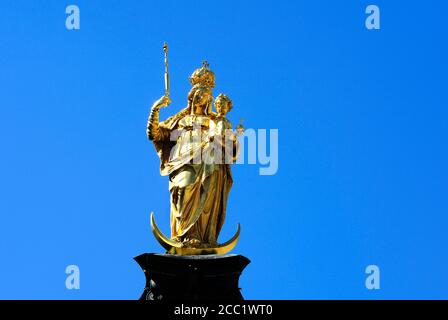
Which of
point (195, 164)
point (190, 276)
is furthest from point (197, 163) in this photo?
point (190, 276)

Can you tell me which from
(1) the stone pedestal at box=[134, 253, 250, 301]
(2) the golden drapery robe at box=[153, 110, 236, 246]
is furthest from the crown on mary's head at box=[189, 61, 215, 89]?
(1) the stone pedestal at box=[134, 253, 250, 301]

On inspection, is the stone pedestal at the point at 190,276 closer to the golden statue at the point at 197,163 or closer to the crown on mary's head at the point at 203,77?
the golden statue at the point at 197,163

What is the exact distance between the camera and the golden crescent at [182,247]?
36031mm

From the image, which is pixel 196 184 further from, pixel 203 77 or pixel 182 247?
pixel 203 77

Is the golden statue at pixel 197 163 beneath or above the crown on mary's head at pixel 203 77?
beneath

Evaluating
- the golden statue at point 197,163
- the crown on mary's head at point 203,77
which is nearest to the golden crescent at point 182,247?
the golden statue at point 197,163

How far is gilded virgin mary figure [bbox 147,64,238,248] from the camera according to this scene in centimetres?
3653

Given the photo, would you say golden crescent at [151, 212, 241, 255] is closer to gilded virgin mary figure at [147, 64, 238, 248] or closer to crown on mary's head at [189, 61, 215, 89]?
gilded virgin mary figure at [147, 64, 238, 248]

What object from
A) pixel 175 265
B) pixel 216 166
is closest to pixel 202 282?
pixel 175 265
